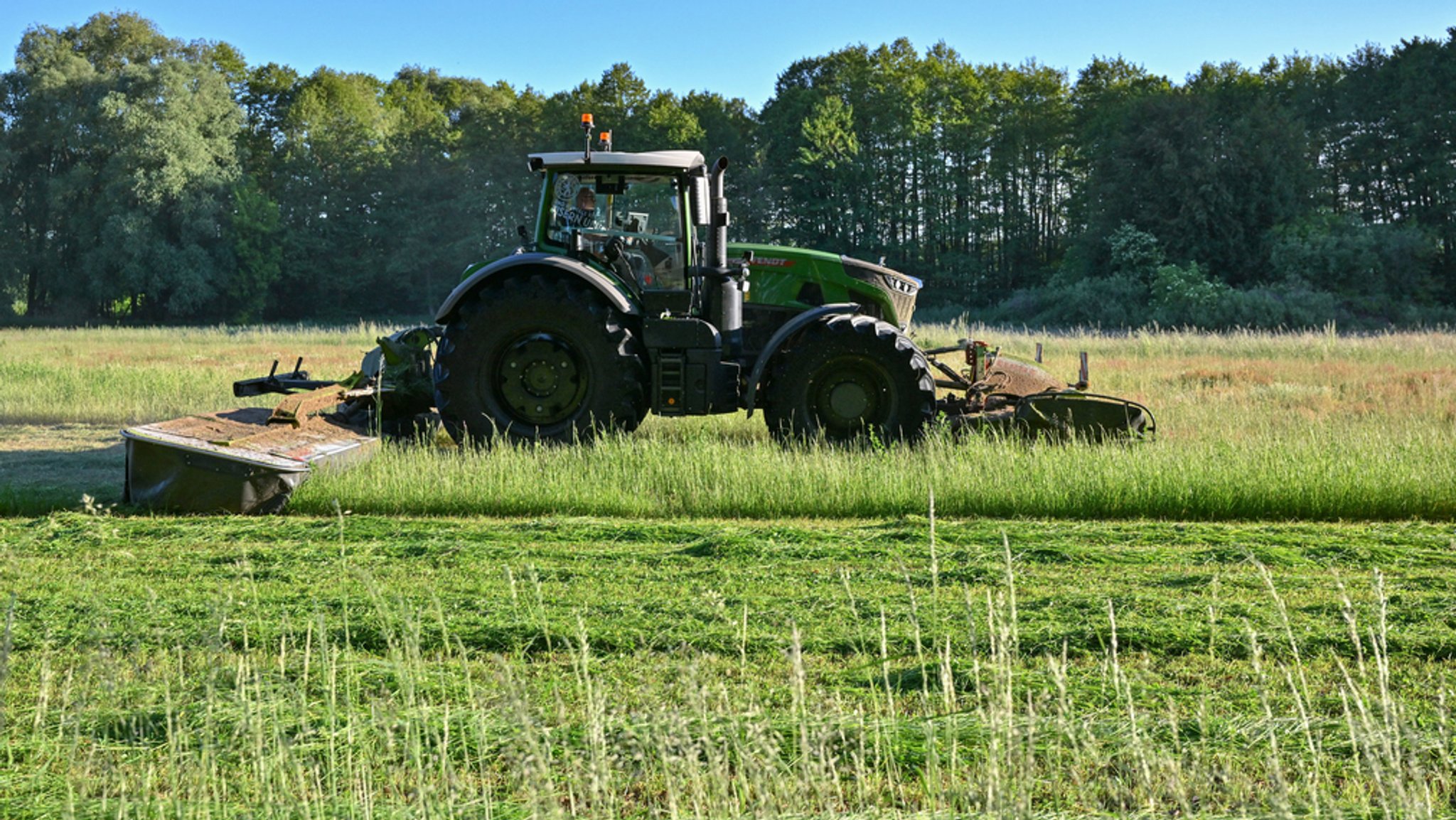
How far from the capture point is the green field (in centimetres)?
310

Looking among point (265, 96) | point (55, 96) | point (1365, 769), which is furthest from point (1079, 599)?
point (265, 96)

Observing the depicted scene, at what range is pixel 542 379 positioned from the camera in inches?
356

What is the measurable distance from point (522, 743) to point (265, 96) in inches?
2352

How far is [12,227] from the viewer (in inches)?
1919

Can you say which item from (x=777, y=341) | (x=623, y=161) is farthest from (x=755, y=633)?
(x=623, y=161)

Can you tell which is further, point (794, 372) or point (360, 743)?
point (794, 372)

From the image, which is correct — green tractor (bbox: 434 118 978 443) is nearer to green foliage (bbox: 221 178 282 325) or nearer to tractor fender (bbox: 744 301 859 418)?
tractor fender (bbox: 744 301 859 418)

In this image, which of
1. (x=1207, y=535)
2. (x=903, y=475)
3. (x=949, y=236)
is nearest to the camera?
(x=1207, y=535)

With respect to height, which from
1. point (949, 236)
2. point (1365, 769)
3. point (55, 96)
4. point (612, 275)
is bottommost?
point (1365, 769)

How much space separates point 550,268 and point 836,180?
122 ft

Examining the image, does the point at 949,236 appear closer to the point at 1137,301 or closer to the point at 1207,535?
the point at 1137,301

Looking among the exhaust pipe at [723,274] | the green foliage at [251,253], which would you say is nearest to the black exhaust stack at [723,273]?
the exhaust pipe at [723,274]

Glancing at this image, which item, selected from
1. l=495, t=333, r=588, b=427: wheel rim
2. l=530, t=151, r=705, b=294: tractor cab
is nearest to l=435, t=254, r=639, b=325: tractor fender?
l=530, t=151, r=705, b=294: tractor cab

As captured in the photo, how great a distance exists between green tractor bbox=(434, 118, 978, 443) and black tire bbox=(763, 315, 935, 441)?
0.4 inches
